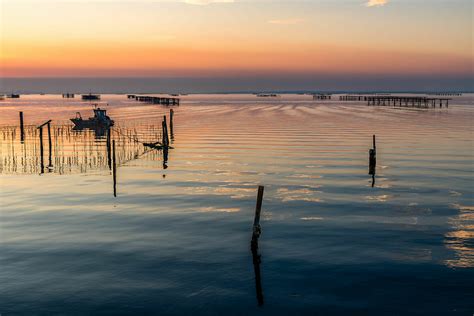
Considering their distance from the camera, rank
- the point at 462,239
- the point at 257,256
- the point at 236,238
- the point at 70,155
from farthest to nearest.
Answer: the point at 70,155
the point at 236,238
the point at 462,239
the point at 257,256

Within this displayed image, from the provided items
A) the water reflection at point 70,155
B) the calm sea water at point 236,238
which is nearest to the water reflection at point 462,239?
the calm sea water at point 236,238

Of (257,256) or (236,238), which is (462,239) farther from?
(236,238)

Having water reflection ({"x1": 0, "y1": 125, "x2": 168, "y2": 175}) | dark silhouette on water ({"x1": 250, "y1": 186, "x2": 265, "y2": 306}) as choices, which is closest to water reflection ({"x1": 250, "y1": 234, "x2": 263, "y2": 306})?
dark silhouette on water ({"x1": 250, "y1": 186, "x2": 265, "y2": 306})

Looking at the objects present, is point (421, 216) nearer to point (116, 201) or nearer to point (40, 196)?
point (116, 201)

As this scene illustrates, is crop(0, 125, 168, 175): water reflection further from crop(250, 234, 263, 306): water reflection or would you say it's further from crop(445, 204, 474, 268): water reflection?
crop(445, 204, 474, 268): water reflection

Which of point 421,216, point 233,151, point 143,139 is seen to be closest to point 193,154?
point 233,151

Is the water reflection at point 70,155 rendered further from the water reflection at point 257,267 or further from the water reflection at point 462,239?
the water reflection at point 462,239

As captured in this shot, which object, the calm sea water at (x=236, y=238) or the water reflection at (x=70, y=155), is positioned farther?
the water reflection at (x=70, y=155)

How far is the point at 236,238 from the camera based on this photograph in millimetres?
20641

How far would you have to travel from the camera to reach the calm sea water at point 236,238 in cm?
1480

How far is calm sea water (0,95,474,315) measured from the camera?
48.6ft

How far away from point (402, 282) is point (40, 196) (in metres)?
20.7

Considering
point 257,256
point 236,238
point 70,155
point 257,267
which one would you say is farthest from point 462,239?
point 70,155

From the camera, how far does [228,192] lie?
29.8m
